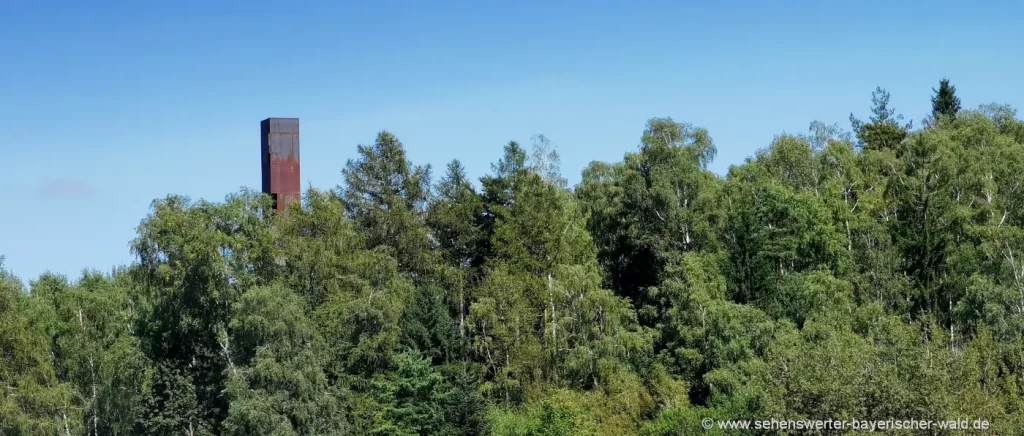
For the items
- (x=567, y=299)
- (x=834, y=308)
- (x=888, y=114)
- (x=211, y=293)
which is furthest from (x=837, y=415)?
(x=888, y=114)

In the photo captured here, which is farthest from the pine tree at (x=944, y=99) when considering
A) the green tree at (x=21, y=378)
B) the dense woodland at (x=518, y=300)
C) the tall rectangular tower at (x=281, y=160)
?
the green tree at (x=21, y=378)

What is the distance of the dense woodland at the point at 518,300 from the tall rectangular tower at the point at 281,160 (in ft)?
5.61

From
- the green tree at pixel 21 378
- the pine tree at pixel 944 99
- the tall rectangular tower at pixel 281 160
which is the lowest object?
the green tree at pixel 21 378

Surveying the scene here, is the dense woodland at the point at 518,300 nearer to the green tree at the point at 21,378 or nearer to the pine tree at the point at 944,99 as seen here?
the green tree at the point at 21,378

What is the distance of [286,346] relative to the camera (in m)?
57.4

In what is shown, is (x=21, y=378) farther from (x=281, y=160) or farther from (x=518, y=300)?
(x=518, y=300)

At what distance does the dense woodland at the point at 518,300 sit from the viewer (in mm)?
57406

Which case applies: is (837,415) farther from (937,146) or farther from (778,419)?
(937,146)

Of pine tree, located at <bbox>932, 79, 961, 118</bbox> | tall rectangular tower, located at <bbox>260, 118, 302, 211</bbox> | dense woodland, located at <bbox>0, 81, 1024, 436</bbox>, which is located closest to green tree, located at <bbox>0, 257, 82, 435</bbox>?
dense woodland, located at <bbox>0, 81, 1024, 436</bbox>

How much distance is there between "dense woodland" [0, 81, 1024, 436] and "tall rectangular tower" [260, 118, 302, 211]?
5.61 feet

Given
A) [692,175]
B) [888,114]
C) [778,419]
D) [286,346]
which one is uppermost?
[888,114]

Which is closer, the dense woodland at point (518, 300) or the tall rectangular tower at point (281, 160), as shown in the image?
the dense woodland at point (518, 300)

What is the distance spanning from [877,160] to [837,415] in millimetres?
39193

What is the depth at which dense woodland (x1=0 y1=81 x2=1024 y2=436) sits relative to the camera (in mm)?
57406
